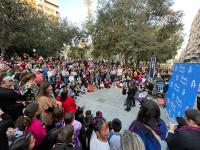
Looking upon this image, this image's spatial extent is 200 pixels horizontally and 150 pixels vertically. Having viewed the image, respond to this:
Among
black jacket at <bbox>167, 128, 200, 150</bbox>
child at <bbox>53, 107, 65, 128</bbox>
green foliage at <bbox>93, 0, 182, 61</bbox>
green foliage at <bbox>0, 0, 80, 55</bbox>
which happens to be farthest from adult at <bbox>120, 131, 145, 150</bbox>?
green foliage at <bbox>93, 0, 182, 61</bbox>

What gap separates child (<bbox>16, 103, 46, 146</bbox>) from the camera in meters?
3.81

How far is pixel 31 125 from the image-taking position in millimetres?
3896

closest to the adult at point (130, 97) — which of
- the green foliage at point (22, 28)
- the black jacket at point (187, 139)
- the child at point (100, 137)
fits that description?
the child at point (100, 137)

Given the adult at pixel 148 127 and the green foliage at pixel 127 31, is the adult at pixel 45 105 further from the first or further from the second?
the green foliage at pixel 127 31

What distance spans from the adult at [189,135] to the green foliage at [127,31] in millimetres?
26696

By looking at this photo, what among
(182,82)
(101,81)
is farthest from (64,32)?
(182,82)

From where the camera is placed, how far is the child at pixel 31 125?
3.81 m

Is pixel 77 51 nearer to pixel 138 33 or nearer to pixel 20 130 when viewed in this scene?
pixel 138 33

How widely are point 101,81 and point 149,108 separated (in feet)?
60.9

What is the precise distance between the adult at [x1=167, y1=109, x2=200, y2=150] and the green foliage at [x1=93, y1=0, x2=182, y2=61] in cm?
2670

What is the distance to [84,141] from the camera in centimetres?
488

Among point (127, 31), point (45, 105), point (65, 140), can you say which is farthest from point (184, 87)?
point (127, 31)

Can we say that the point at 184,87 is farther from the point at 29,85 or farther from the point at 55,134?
the point at 55,134

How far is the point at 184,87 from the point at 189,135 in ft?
15.9
